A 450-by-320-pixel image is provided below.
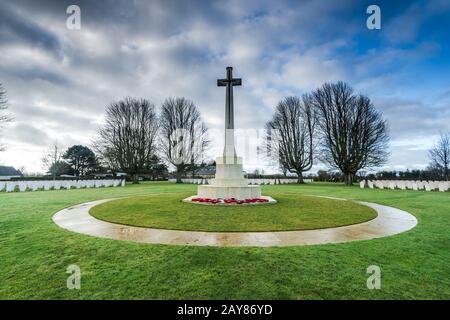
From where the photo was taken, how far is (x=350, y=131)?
30359 millimetres

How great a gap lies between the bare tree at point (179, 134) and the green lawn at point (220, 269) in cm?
3320

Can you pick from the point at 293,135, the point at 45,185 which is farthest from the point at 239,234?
the point at 293,135

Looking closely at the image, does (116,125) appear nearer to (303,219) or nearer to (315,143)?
(315,143)

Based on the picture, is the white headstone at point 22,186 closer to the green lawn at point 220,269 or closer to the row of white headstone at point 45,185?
the row of white headstone at point 45,185

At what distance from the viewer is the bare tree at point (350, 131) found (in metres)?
29.6

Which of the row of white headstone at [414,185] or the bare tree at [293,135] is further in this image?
the bare tree at [293,135]

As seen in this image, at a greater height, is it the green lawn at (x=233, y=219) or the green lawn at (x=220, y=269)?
the green lawn at (x=220, y=269)

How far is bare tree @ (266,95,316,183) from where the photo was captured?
35.5 metres

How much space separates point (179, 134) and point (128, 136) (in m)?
7.98

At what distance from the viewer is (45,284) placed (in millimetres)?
3039

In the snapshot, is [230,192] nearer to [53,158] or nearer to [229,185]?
[229,185]

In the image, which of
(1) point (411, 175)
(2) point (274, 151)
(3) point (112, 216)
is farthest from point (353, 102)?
(3) point (112, 216)

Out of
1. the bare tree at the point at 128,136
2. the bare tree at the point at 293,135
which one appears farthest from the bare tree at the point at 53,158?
the bare tree at the point at 293,135

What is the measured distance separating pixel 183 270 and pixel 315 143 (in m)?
34.7
